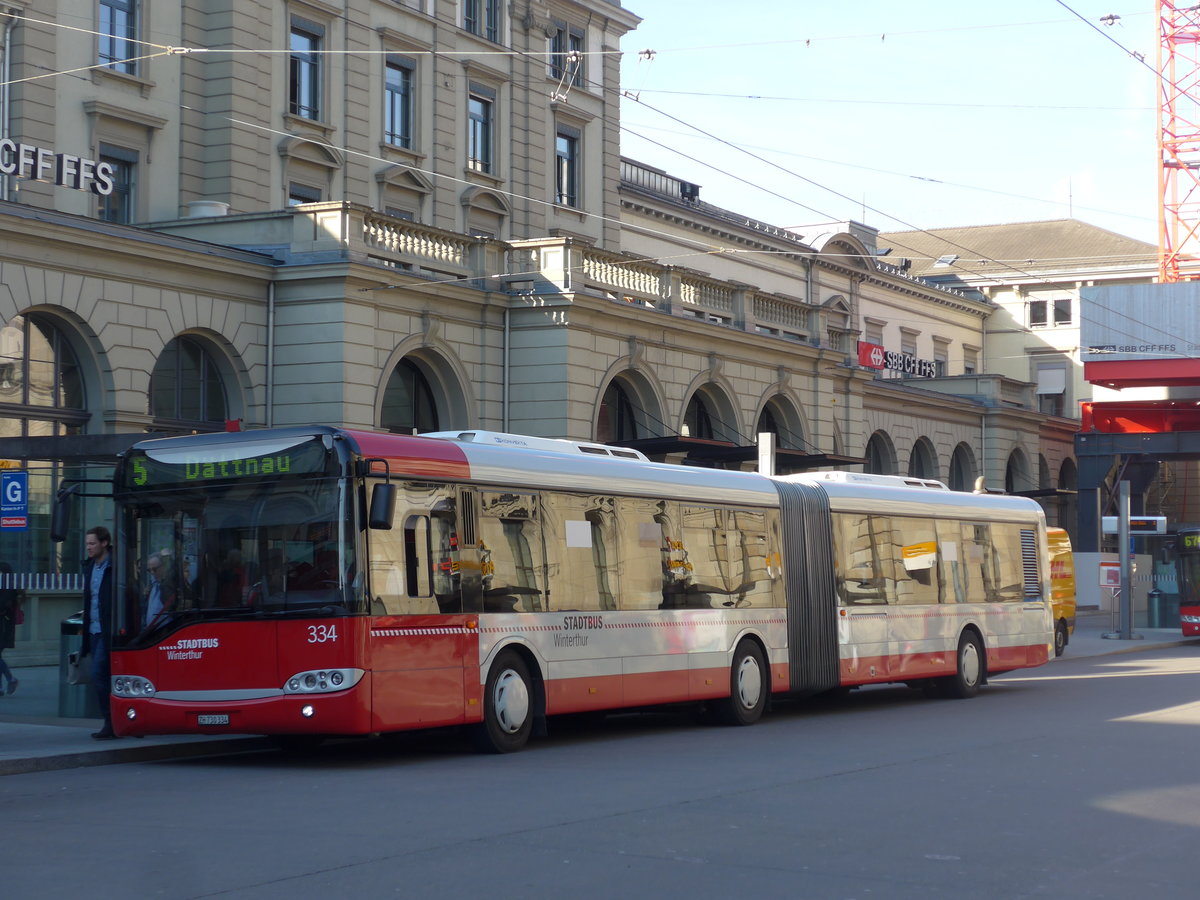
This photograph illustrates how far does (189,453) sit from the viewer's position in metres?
14.2

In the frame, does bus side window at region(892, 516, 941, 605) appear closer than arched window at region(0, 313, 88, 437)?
Yes

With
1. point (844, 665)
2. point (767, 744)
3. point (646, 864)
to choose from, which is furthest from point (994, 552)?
point (646, 864)

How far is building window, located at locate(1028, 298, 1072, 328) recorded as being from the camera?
249 feet

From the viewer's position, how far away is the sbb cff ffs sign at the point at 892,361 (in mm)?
53719

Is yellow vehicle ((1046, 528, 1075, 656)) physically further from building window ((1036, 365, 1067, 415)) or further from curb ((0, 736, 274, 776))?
building window ((1036, 365, 1067, 415))

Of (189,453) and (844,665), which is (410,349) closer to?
(844,665)

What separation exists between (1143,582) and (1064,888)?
46.5 metres

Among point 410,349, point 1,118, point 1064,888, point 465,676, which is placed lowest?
point 1064,888

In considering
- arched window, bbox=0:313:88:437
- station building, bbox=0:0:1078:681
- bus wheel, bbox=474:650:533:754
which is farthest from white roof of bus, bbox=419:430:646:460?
arched window, bbox=0:313:88:437

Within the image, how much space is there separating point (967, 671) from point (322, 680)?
494 inches

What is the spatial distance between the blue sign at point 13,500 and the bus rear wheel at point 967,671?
41.1ft

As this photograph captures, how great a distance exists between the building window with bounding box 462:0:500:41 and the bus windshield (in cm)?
2762

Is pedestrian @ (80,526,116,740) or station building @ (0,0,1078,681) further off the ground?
station building @ (0,0,1078,681)

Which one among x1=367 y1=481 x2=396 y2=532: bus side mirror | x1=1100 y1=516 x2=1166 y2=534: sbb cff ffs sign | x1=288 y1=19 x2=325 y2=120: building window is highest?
x1=288 y1=19 x2=325 y2=120: building window
